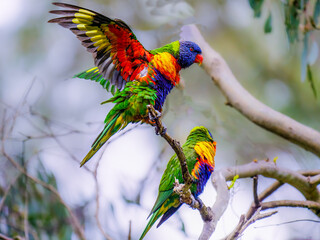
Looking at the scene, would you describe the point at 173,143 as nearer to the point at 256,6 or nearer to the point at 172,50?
the point at 172,50

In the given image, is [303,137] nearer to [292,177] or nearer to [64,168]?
[292,177]

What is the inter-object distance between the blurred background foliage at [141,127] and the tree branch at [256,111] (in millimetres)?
359

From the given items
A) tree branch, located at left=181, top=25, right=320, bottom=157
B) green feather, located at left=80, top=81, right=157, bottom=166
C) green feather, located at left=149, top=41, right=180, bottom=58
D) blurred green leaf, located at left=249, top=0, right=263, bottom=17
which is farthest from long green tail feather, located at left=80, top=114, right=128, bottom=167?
blurred green leaf, located at left=249, top=0, right=263, bottom=17

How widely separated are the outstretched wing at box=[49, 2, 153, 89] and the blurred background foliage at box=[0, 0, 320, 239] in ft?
1.54

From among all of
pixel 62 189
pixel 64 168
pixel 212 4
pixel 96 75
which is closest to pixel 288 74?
pixel 212 4

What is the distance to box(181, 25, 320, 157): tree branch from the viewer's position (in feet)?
8.55

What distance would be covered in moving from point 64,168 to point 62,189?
752 mm

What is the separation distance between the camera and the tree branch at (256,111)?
261 centimetres

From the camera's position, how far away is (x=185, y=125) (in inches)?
164

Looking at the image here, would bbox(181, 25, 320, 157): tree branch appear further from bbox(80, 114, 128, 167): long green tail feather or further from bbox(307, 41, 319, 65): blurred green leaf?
bbox(80, 114, 128, 167): long green tail feather

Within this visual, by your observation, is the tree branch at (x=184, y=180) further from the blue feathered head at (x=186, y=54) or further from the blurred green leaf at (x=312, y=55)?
the blurred green leaf at (x=312, y=55)

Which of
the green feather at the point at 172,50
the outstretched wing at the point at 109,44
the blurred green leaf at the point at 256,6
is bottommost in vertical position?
the outstretched wing at the point at 109,44

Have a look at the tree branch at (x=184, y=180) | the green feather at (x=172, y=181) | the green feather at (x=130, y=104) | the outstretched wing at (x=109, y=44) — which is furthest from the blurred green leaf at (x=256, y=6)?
the tree branch at (x=184, y=180)

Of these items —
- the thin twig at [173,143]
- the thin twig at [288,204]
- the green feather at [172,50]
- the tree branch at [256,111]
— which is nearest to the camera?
the thin twig at [173,143]
